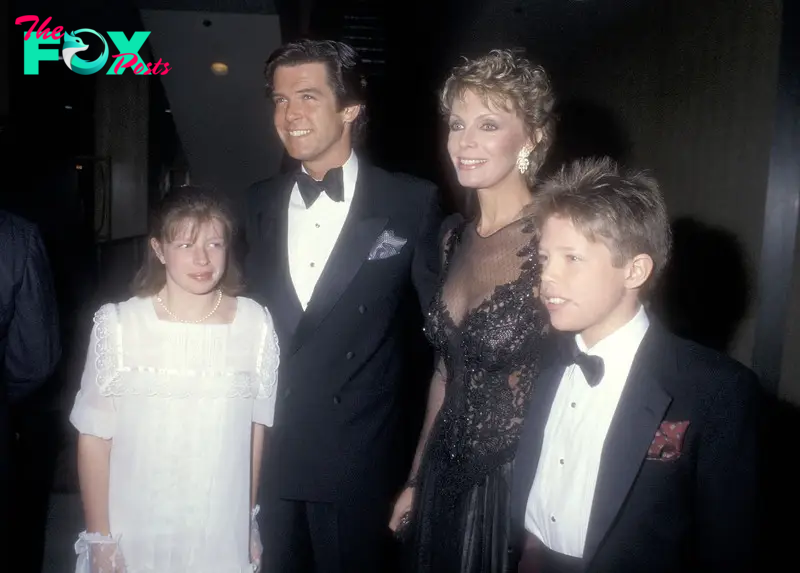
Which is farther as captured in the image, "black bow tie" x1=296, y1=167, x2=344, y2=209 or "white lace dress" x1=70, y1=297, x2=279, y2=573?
"black bow tie" x1=296, y1=167, x2=344, y2=209

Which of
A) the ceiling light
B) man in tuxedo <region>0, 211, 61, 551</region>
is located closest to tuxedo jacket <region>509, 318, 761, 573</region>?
man in tuxedo <region>0, 211, 61, 551</region>

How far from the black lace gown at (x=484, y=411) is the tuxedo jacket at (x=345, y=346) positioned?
0.67 ft

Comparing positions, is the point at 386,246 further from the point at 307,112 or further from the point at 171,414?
the point at 171,414

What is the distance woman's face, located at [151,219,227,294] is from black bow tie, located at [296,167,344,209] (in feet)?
1.09

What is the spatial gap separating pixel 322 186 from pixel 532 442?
1013 millimetres

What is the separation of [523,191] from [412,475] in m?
0.94

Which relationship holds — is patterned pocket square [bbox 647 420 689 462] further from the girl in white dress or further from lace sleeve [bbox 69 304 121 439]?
lace sleeve [bbox 69 304 121 439]

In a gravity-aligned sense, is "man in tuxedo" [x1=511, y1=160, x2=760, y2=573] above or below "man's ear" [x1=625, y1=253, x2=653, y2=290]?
below

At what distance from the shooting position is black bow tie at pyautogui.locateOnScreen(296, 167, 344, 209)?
217 centimetres

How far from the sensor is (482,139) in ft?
6.57

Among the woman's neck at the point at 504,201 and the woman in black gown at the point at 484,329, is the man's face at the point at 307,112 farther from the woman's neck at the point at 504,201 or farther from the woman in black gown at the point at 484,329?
the woman's neck at the point at 504,201

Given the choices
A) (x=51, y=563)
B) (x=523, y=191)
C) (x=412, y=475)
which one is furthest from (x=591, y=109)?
(x=51, y=563)

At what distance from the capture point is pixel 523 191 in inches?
83.2

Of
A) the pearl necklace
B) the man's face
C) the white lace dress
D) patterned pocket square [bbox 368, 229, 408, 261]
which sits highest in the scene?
the man's face
